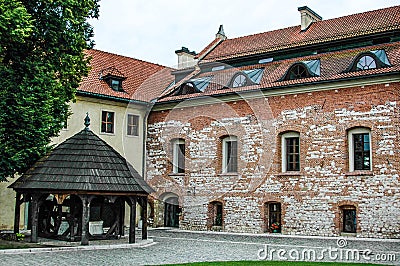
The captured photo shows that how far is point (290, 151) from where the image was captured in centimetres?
2278

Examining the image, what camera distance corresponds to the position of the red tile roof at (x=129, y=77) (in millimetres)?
25703

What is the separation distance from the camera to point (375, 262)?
505 inches

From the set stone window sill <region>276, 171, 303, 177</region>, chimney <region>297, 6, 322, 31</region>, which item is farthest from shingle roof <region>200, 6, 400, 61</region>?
stone window sill <region>276, 171, 303, 177</region>

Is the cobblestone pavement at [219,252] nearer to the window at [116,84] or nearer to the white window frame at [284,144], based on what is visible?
the white window frame at [284,144]

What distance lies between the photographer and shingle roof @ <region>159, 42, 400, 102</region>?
20.8 meters

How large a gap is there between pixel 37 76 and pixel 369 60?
1247cm

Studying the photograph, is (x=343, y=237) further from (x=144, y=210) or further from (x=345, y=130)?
(x=144, y=210)

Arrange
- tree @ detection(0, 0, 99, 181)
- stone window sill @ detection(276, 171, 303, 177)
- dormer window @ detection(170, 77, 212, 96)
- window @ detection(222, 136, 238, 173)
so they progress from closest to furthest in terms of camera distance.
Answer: tree @ detection(0, 0, 99, 181) < stone window sill @ detection(276, 171, 303, 177) < window @ detection(222, 136, 238, 173) < dormer window @ detection(170, 77, 212, 96)

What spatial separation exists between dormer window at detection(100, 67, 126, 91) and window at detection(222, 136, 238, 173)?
614cm

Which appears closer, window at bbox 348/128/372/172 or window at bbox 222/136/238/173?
window at bbox 348/128/372/172

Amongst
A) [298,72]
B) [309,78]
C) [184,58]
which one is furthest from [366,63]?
[184,58]

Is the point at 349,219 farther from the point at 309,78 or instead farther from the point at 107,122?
the point at 107,122

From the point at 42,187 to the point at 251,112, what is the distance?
10.6 m

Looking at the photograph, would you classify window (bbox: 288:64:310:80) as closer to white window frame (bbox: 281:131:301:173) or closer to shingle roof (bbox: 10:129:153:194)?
white window frame (bbox: 281:131:301:173)
